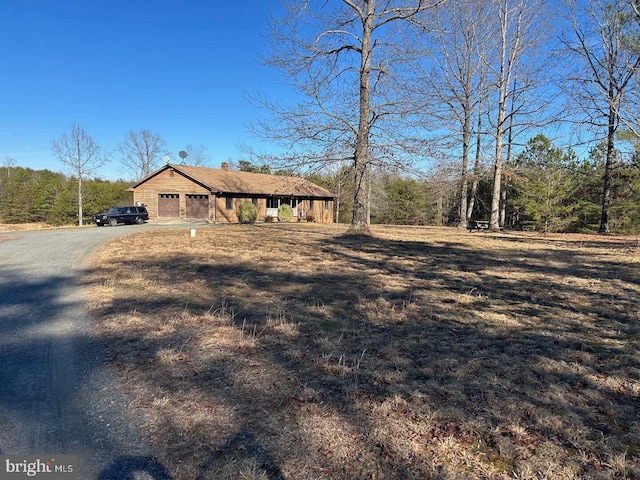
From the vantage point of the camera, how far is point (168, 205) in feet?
105

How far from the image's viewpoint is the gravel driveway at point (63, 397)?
214 centimetres

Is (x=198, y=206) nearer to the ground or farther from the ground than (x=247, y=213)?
farther from the ground

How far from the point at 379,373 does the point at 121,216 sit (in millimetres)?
27898

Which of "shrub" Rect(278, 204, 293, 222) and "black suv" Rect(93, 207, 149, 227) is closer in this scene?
"black suv" Rect(93, 207, 149, 227)

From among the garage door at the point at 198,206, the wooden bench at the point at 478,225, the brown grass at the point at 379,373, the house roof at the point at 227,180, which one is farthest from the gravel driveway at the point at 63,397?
the garage door at the point at 198,206

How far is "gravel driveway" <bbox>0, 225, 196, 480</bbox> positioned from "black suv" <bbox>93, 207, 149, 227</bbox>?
22990 millimetres

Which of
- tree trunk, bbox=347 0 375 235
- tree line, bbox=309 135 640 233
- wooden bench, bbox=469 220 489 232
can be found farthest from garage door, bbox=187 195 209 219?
wooden bench, bbox=469 220 489 232

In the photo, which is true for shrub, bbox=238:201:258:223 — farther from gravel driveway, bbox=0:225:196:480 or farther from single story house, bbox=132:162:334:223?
gravel driveway, bbox=0:225:196:480

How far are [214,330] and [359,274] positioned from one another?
381 centimetres

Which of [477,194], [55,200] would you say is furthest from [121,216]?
[477,194]

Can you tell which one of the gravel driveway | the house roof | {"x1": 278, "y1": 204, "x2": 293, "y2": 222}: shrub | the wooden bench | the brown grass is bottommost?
the gravel driveway

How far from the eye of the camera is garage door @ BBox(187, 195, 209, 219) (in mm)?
30797

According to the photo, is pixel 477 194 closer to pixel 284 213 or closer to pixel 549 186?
pixel 549 186

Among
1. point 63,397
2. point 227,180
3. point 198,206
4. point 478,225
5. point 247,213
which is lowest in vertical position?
point 63,397
